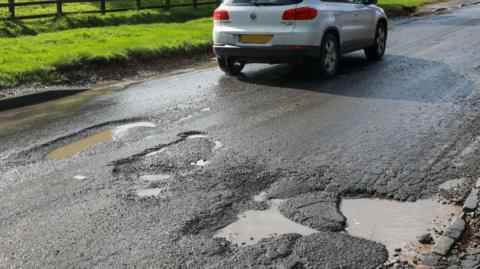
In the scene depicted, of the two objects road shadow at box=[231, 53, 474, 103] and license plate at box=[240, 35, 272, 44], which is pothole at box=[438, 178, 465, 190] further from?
license plate at box=[240, 35, 272, 44]

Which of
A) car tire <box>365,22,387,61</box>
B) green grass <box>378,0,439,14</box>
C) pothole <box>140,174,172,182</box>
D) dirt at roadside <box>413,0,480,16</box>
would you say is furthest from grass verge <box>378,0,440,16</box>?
pothole <box>140,174,172,182</box>

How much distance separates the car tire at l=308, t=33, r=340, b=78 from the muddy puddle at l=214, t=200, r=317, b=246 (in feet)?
19.3

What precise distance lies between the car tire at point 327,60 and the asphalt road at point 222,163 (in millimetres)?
231

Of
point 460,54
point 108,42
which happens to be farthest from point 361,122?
point 108,42

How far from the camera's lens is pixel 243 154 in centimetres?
648

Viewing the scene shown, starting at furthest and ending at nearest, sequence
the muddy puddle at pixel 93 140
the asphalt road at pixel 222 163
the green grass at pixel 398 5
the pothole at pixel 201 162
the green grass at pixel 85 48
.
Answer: the green grass at pixel 398 5, the green grass at pixel 85 48, the muddy puddle at pixel 93 140, the pothole at pixel 201 162, the asphalt road at pixel 222 163

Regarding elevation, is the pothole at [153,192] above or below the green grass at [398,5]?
below

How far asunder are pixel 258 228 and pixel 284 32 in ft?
19.9

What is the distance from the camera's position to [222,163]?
6.19 metres

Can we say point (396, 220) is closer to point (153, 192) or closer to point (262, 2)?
point (153, 192)

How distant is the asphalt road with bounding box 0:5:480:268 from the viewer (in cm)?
438

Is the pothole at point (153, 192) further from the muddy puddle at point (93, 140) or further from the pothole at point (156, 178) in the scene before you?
the muddy puddle at point (93, 140)

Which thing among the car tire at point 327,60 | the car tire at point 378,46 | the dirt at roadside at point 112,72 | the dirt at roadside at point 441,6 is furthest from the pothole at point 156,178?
the dirt at roadside at point 441,6

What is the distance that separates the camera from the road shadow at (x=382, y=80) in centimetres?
955
